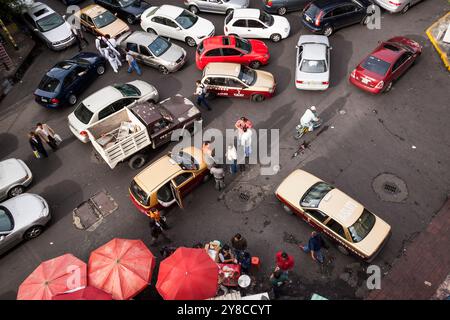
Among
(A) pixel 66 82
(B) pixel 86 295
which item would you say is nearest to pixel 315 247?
(B) pixel 86 295

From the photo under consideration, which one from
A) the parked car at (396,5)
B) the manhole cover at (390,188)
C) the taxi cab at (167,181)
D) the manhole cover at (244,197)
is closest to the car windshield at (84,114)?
the taxi cab at (167,181)

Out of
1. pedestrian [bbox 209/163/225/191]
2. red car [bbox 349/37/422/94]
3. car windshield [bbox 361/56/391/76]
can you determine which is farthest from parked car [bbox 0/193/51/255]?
car windshield [bbox 361/56/391/76]

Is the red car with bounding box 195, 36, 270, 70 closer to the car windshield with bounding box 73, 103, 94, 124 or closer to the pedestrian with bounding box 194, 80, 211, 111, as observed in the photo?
the pedestrian with bounding box 194, 80, 211, 111

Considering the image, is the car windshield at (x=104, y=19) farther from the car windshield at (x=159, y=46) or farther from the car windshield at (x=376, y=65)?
the car windshield at (x=376, y=65)

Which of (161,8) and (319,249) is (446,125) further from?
(161,8)

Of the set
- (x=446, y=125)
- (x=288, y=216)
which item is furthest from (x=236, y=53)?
(x=446, y=125)
